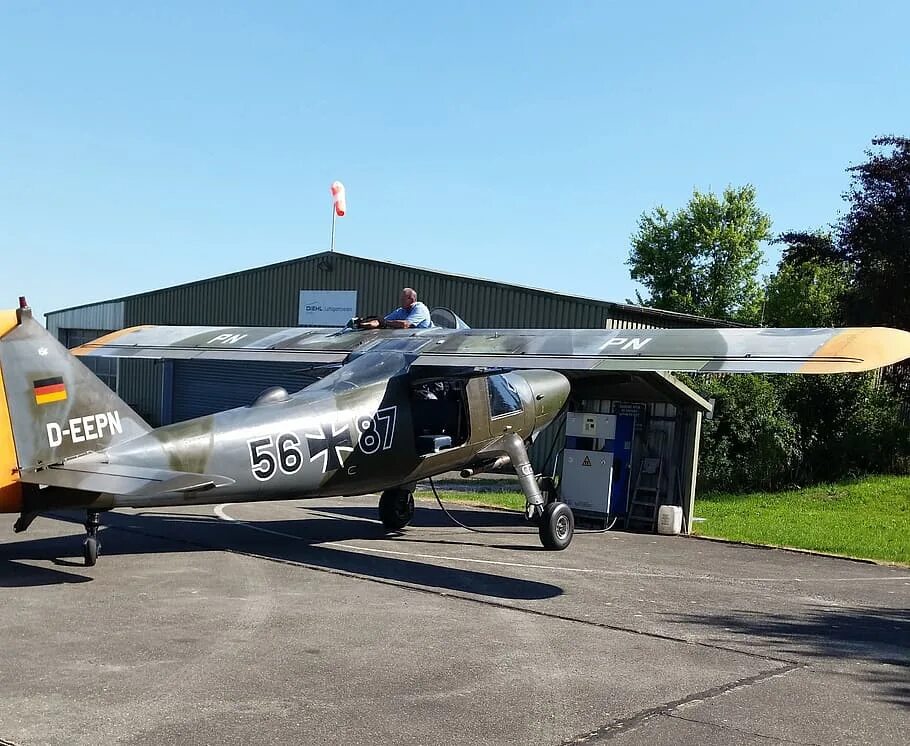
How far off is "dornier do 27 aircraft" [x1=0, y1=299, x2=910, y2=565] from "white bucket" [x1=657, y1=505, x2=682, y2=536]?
1888mm

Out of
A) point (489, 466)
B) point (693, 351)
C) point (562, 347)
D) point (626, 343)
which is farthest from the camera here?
point (489, 466)

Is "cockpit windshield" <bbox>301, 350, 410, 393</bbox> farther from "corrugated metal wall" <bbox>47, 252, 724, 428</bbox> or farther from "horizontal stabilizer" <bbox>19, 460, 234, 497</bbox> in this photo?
"corrugated metal wall" <bbox>47, 252, 724, 428</bbox>

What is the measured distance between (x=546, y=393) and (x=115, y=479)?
7.10 m

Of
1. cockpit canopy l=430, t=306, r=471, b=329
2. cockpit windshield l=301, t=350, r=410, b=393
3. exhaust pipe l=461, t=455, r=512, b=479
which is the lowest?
exhaust pipe l=461, t=455, r=512, b=479

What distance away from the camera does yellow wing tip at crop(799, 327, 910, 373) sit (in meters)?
8.42

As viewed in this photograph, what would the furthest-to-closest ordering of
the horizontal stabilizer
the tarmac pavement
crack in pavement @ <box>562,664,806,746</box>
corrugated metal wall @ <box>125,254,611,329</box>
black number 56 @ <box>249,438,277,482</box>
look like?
corrugated metal wall @ <box>125,254,611,329</box>
black number 56 @ <box>249,438,277,482</box>
the horizontal stabilizer
the tarmac pavement
crack in pavement @ <box>562,664,806,746</box>

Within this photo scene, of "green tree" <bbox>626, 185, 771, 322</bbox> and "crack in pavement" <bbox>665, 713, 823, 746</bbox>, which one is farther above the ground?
"green tree" <bbox>626, 185, 771, 322</bbox>

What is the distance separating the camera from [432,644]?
7.43m

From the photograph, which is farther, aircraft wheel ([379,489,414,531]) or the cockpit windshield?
aircraft wheel ([379,489,414,531])

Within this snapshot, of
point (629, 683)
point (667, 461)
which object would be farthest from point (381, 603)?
point (667, 461)

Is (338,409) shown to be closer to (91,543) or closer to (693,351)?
(91,543)

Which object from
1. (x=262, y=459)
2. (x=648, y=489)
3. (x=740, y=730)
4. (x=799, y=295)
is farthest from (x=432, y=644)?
(x=799, y=295)

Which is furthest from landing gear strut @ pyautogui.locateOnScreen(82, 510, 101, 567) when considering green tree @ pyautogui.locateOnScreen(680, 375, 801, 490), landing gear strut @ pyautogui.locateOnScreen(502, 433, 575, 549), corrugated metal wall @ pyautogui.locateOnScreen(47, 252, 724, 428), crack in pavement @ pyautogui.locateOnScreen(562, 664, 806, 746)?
corrugated metal wall @ pyautogui.locateOnScreen(47, 252, 724, 428)

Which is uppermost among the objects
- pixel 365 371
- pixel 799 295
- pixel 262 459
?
pixel 799 295
